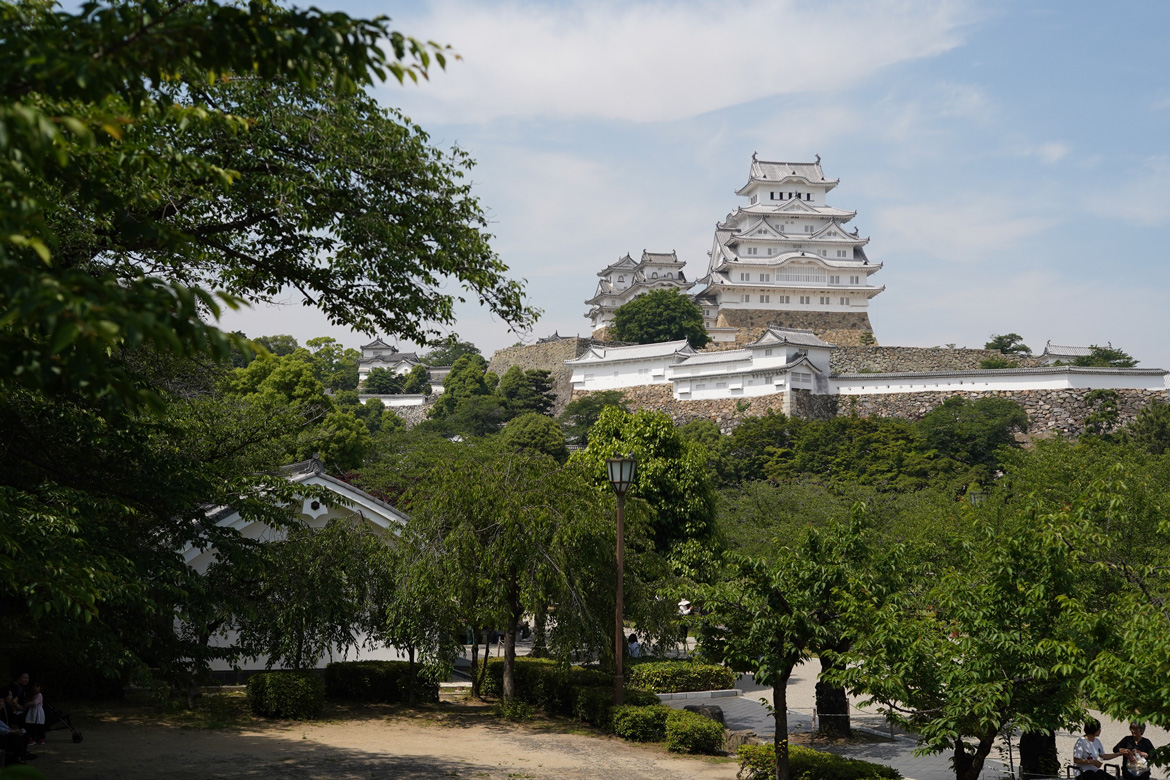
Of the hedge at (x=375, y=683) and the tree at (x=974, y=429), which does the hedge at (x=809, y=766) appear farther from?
the tree at (x=974, y=429)

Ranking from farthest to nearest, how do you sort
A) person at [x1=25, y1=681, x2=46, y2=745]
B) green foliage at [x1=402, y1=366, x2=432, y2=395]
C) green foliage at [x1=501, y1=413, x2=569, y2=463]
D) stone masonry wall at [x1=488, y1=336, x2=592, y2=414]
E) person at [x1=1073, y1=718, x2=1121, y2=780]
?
green foliage at [x1=402, y1=366, x2=432, y2=395], stone masonry wall at [x1=488, y1=336, x2=592, y2=414], green foliage at [x1=501, y1=413, x2=569, y2=463], person at [x1=25, y1=681, x2=46, y2=745], person at [x1=1073, y1=718, x2=1121, y2=780]

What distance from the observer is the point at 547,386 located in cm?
5734

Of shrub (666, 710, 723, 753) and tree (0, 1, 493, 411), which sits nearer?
tree (0, 1, 493, 411)

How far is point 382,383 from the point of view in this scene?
69.2 m

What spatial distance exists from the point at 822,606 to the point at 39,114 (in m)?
8.72

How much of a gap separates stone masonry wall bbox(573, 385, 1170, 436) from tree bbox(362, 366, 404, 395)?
21951 millimetres

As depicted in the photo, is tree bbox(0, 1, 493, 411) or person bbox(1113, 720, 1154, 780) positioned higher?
tree bbox(0, 1, 493, 411)

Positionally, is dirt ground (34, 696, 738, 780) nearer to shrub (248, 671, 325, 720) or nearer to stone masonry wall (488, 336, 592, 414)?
shrub (248, 671, 325, 720)

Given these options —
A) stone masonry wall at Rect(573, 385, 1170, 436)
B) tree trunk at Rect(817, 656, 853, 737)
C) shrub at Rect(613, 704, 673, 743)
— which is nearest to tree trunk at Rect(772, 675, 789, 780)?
shrub at Rect(613, 704, 673, 743)

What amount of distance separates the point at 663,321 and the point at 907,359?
48.3ft

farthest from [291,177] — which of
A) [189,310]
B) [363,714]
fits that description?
[363,714]

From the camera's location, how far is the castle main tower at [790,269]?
6316 centimetres

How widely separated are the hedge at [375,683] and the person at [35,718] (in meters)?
5.30

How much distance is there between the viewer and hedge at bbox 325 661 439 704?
15172mm
